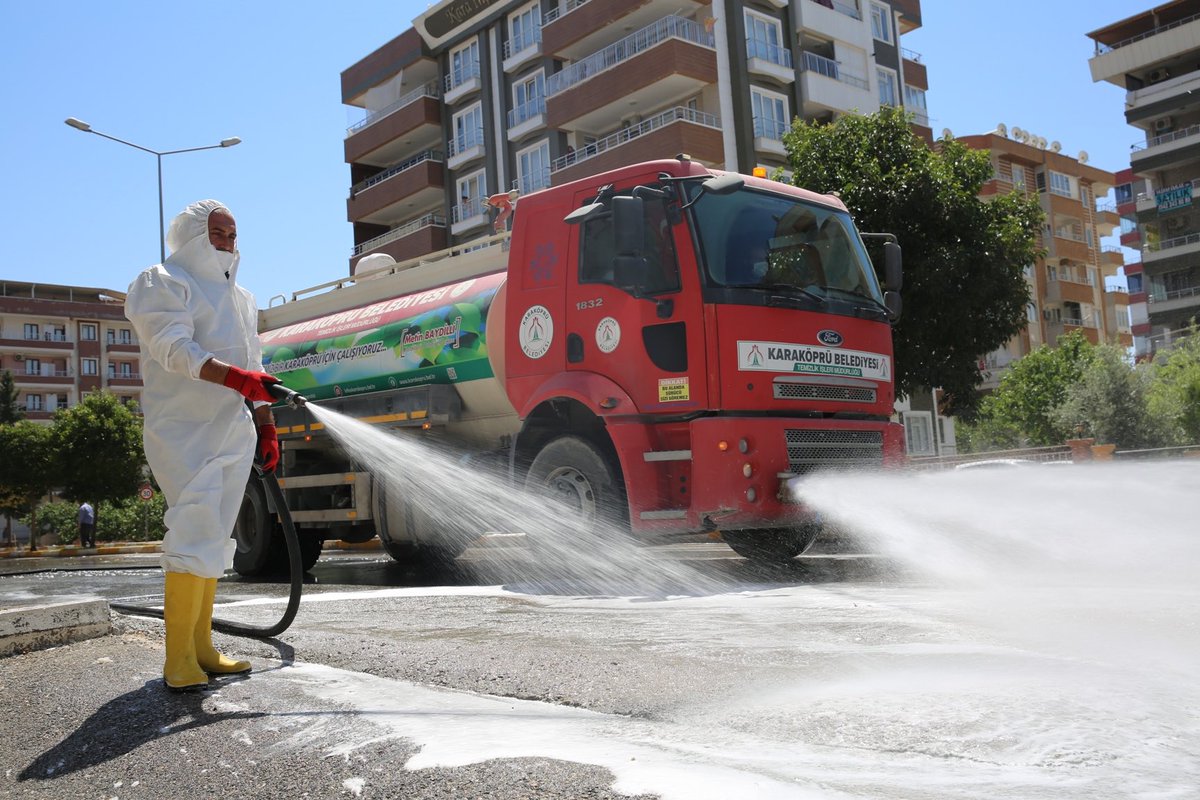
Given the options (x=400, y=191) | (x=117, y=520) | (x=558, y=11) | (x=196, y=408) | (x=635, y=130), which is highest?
(x=558, y=11)

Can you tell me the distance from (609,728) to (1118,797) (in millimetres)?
1320

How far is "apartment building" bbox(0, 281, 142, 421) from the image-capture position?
267 ft

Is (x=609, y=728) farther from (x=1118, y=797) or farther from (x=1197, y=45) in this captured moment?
(x=1197, y=45)

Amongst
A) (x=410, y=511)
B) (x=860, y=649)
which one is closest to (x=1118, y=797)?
(x=860, y=649)

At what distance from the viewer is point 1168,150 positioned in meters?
54.0

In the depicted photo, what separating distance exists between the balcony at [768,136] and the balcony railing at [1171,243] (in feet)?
97.0

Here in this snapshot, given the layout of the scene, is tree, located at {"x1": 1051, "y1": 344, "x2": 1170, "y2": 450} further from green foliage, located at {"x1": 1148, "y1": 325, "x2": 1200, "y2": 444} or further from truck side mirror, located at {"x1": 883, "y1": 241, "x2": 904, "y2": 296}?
truck side mirror, located at {"x1": 883, "y1": 241, "x2": 904, "y2": 296}

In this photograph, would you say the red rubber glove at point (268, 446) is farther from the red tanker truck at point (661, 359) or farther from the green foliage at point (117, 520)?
the green foliage at point (117, 520)

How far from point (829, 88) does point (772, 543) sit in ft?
103

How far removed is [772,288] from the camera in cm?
775

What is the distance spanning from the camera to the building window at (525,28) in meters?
39.6

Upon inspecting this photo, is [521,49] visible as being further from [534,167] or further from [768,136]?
[768,136]

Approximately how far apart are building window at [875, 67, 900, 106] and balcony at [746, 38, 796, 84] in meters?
6.45

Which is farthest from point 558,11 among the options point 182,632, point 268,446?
point 182,632
